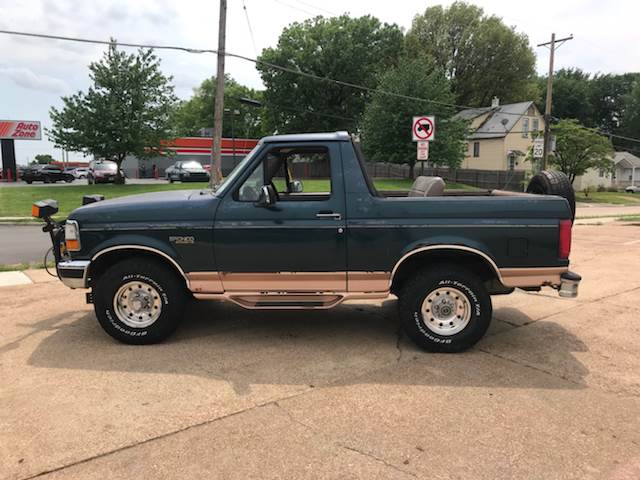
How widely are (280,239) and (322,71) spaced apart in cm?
5014

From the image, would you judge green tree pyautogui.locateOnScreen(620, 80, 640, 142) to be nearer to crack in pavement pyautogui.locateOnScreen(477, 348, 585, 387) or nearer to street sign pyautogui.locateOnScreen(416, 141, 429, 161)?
street sign pyautogui.locateOnScreen(416, 141, 429, 161)

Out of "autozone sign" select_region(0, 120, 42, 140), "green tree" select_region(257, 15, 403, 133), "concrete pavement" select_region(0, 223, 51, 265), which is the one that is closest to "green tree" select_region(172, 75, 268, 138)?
"green tree" select_region(257, 15, 403, 133)

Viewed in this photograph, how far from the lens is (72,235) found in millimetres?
4688

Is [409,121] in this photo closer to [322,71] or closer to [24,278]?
[322,71]

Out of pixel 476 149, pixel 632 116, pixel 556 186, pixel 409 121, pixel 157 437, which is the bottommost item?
pixel 157 437

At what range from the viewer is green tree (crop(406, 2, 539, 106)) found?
209 feet

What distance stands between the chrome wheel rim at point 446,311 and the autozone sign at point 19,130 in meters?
48.3

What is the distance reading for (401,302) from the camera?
185 inches

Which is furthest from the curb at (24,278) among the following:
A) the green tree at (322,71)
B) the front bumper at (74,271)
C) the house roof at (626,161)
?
the house roof at (626,161)

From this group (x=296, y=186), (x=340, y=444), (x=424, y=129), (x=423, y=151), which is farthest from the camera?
(x=423, y=151)

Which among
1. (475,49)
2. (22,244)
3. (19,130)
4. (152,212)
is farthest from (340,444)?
(475,49)

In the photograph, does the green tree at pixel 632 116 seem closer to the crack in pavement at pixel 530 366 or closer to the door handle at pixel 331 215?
the crack in pavement at pixel 530 366

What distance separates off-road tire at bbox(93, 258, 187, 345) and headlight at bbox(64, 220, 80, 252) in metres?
0.36

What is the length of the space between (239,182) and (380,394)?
224 cm
